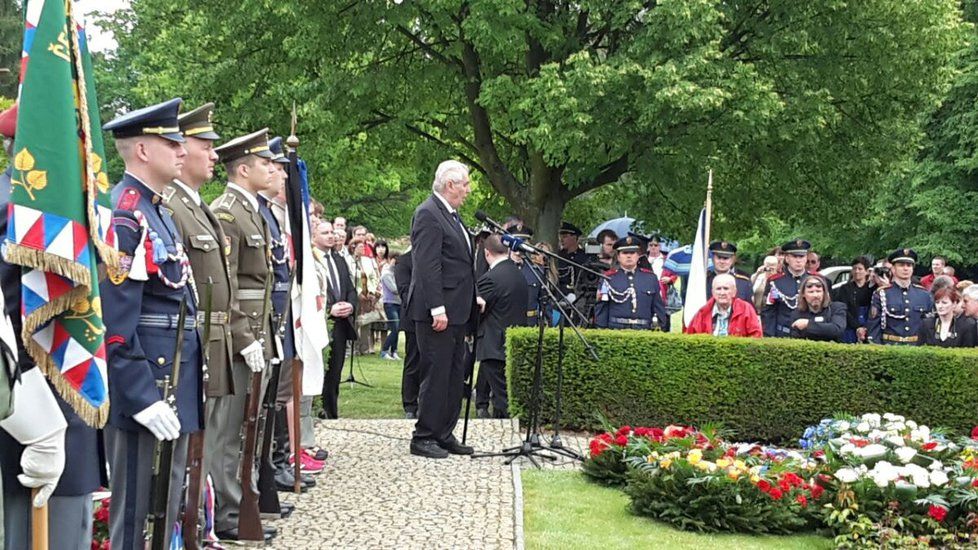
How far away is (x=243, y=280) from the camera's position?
6.23 m

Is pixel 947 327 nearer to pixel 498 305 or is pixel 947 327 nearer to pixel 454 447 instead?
pixel 498 305

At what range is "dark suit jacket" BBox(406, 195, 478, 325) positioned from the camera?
8.66m

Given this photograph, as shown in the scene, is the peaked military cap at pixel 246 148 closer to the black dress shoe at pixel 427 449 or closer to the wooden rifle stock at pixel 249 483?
the wooden rifle stock at pixel 249 483

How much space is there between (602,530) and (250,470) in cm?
228

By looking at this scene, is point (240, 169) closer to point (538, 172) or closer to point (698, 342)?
point (698, 342)

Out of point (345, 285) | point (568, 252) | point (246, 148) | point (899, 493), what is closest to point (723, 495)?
point (899, 493)

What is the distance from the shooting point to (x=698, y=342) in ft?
33.9

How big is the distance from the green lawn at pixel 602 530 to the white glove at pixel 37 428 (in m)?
3.45

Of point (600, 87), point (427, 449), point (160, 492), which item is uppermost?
point (600, 87)

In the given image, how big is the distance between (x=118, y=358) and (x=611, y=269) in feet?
31.3

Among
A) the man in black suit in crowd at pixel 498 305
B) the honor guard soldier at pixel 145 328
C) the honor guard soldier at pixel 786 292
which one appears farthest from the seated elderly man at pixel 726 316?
the honor guard soldier at pixel 145 328

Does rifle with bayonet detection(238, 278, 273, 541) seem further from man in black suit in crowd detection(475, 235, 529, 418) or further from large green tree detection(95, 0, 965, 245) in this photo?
large green tree detection(95, 0, 965, 245)

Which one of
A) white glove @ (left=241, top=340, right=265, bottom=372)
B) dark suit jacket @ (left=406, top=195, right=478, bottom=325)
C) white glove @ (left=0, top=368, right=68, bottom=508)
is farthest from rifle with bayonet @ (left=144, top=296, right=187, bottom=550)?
dark suit jacket @ (left=406, top=195, right=478, bottom=325)

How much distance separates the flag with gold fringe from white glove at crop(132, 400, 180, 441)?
632 mm
